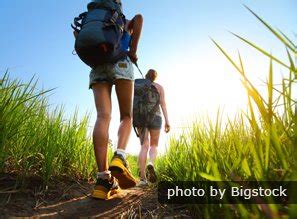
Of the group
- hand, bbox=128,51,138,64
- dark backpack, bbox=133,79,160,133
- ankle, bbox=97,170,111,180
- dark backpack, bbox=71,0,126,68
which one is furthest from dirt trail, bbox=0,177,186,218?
dark backpack, bbox=133,79,160,133

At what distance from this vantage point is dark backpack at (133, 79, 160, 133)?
504cm

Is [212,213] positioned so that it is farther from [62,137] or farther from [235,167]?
[62,137]

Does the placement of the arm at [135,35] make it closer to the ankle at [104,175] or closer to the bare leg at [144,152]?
the ankle at [104,175]

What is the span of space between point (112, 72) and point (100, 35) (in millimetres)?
304

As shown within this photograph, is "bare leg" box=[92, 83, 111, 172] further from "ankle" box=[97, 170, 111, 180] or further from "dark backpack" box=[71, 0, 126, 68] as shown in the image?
"dark backpack" box=[71, 0, 126, 68]

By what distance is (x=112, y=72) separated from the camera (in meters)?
2.54

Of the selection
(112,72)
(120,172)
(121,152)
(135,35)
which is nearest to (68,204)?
(120,172)

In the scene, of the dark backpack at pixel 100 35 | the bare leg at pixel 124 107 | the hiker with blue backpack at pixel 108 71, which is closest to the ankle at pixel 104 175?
the hiker with blue backpack at pixel 108 71

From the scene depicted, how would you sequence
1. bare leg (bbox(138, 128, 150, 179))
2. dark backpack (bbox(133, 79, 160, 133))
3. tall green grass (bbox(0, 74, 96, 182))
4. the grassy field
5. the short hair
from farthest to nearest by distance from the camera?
the short hair
dark backpack (bbox(133, 79, 160, 133))
bare leg (bbox(138, 128, 150, 179))
tall green grass (bbox(0, 74, 96, 182))
the grassy field

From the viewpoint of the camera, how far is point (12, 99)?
2.41 meters

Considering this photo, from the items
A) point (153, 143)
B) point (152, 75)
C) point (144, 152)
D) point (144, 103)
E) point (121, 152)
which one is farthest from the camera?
point (152, 75)

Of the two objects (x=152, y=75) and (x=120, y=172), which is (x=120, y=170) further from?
(x=152, y=75)

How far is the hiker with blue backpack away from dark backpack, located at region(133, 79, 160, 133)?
7.45ft

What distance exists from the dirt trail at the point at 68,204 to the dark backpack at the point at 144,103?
2514 millimetres
